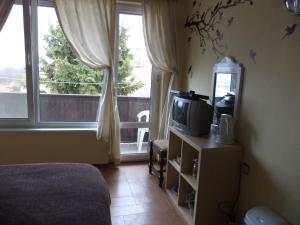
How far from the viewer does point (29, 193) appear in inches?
59.4

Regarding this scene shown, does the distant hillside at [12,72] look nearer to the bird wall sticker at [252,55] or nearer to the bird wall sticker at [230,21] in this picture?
the bird wall sticker at [230,21]

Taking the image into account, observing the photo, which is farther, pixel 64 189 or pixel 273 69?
pixel 273 69

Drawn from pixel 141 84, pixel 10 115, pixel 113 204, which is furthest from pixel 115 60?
pixel 113 204

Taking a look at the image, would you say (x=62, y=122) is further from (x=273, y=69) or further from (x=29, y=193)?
(x=273, y=69)

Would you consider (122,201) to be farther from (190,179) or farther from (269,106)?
(269,106)

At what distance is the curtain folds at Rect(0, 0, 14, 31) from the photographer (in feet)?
8.89

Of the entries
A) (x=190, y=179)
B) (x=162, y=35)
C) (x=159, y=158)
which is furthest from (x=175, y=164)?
(x=162, y=35)

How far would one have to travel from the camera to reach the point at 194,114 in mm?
2268

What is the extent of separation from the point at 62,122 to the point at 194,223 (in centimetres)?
213

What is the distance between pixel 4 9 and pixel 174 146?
245 centimetres

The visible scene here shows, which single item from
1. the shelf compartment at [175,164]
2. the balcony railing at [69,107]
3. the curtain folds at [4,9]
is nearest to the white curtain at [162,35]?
the balcony railing at [69,107]

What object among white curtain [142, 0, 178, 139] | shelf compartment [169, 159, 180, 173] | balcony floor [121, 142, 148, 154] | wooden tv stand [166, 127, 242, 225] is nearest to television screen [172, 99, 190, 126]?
wooden tv stand [166, 127, 242, 225]

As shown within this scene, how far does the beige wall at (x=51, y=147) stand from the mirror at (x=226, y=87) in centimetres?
169

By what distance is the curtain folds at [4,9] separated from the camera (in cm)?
271
